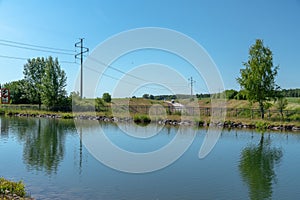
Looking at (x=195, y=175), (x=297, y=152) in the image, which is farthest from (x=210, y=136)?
(x=195, y=175)

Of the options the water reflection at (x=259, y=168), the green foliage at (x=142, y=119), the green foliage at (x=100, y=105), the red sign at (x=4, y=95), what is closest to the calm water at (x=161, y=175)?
the water reflection at (x=259, y=168)

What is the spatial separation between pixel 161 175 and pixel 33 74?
48002 mm

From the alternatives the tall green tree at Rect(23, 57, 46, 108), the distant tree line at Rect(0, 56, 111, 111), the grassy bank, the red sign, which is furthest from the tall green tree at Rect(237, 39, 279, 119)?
the tall green tree at Rect(23, 57, 46, 108)

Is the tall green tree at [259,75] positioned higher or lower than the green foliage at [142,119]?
higher

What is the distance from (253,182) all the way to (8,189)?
7.92 metres

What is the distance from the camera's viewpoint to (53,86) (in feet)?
159

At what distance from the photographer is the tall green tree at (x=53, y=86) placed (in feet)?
158

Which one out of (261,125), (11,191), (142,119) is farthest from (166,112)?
(11,191)

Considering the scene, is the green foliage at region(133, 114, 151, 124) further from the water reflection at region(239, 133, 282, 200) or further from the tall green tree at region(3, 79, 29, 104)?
the tall green tree at region(3, 79, 29, 104)

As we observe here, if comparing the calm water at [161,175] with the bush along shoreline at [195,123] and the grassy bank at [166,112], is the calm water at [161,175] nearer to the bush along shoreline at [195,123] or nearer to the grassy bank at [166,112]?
the bush along shoreline at [195,123]

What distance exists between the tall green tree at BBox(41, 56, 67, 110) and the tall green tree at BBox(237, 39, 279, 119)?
29605 millimetres

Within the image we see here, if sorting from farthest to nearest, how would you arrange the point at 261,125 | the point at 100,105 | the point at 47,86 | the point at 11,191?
1. the point at 47,86
2. the point at 100,105
3. the point at 261,125
4. the point at 11,191

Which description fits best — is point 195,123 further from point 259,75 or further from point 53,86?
point 53,86

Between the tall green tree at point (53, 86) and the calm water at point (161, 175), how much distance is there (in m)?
31.3
